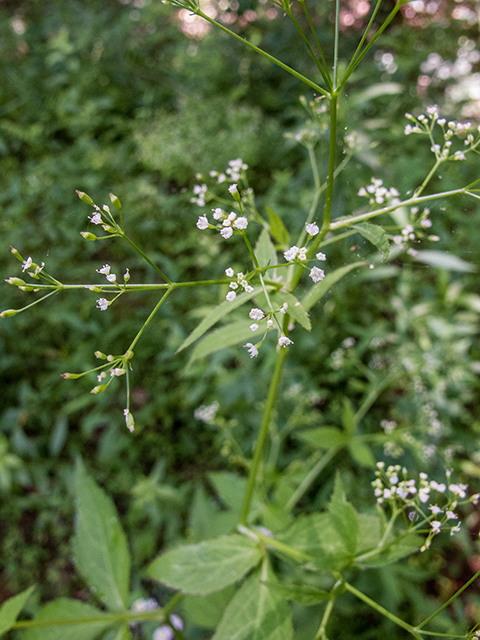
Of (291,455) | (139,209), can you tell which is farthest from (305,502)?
(139,209)

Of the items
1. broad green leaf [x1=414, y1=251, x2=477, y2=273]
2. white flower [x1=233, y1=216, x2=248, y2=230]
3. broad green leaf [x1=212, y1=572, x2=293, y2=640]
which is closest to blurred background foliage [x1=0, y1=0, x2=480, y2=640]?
broad green leaf [x1=414, y1=251, x2=477, y2=273]

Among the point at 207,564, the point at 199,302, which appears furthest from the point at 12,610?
the point at 199,302

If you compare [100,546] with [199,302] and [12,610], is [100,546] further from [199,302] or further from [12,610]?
[199,302]

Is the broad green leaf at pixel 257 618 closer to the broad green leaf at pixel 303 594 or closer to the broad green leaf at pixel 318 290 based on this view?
the broad green leaf at pixel 303 594

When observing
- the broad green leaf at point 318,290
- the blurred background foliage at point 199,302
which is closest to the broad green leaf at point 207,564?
the blurred background foliage at point 199,302

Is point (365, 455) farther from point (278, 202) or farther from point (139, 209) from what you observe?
point (139, 209)
